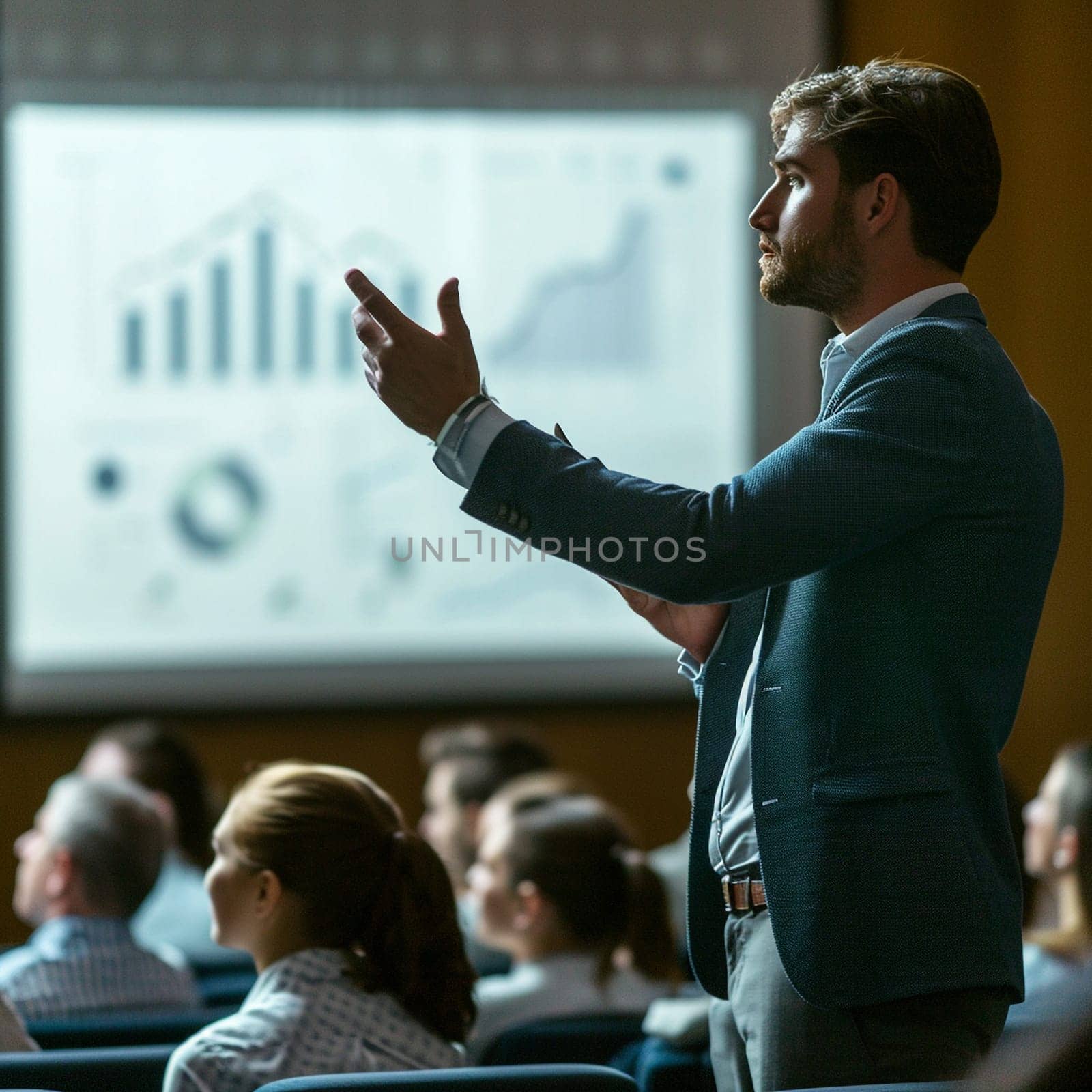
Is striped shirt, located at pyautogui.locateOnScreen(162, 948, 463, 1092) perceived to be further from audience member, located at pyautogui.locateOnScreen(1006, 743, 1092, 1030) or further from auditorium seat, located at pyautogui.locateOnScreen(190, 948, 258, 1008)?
auditorium seat, located at pyautogui.locateOnScreen(190, 948, 258, 1008)

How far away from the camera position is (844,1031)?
1440 millimetres

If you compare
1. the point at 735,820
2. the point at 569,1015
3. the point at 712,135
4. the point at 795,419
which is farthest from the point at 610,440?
the point at 735,820

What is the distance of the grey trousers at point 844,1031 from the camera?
1401 millimetres

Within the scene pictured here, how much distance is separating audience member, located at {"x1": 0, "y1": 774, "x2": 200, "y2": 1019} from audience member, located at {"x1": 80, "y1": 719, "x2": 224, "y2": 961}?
2.37 ft

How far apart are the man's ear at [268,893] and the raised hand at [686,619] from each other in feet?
2.12

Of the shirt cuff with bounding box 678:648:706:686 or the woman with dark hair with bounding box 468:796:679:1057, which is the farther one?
the woman with dark hair with bounding box 468:796:679:1057

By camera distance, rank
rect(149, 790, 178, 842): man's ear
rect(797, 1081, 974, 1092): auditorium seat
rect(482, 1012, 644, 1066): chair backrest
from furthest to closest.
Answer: rect(149, 790, 178, 842): man's ear
rect(482, 1012, 644, 1066): chair backrest
rect(797, 1081, 974, 1092): auditorium seat

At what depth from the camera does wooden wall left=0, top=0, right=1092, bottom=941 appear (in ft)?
17.4

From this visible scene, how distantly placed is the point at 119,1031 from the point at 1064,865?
1601 mm

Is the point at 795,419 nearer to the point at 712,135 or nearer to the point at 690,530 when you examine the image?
the point at 712,135

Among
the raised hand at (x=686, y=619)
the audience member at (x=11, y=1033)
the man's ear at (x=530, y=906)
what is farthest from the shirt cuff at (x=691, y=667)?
the man's ear at (x=530, y=906)

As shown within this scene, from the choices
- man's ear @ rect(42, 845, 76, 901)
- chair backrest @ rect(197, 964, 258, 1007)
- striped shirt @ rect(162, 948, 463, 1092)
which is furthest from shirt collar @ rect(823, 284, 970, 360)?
man's ear @ rect(42, 845, 76, 901)

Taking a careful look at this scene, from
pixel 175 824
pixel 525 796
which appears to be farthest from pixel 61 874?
pixel 175 824

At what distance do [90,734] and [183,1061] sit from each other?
11.4ft
